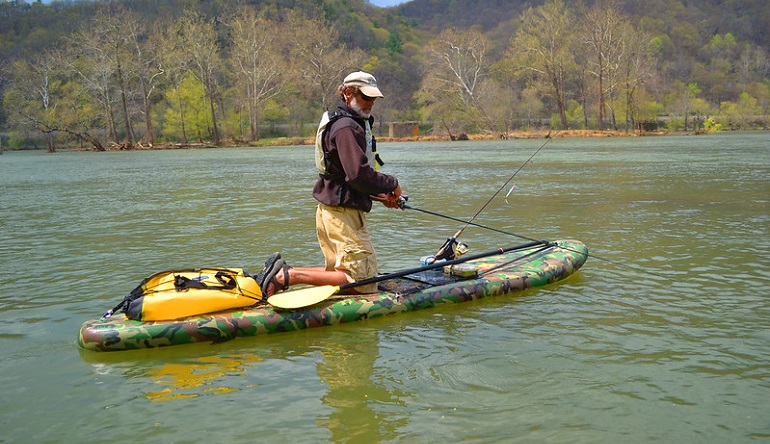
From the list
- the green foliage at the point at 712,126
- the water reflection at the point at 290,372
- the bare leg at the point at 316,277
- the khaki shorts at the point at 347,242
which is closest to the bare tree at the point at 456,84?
the green foliage at the point at 712,126

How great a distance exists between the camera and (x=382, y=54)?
112 meters

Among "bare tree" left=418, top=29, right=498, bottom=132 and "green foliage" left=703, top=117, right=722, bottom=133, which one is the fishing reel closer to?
"bare tree" left=418, top=29, right=498, bottom=132

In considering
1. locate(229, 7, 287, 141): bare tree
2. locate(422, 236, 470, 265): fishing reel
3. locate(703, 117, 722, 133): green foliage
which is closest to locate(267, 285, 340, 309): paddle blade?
locate(422, 236, 470, 265): fishing reel

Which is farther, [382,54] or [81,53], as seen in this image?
[382,54]

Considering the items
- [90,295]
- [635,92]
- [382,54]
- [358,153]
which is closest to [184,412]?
[358,153]

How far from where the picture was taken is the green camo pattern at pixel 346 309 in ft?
17.4

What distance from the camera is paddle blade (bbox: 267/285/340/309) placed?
5.62 meters

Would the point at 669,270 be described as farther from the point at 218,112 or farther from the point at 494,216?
the point at 218,112

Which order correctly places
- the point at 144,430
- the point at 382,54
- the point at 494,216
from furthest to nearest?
1. the point at 382,54
2. the point at 494,216
3. the point at 144,430

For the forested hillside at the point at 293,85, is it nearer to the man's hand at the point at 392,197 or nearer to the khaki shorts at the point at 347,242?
the man's hand at the point at 392,197

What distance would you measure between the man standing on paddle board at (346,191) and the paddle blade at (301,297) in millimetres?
162

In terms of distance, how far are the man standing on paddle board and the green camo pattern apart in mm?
232

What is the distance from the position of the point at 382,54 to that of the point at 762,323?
4327 inches

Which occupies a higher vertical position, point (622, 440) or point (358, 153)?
point (358, 153)
